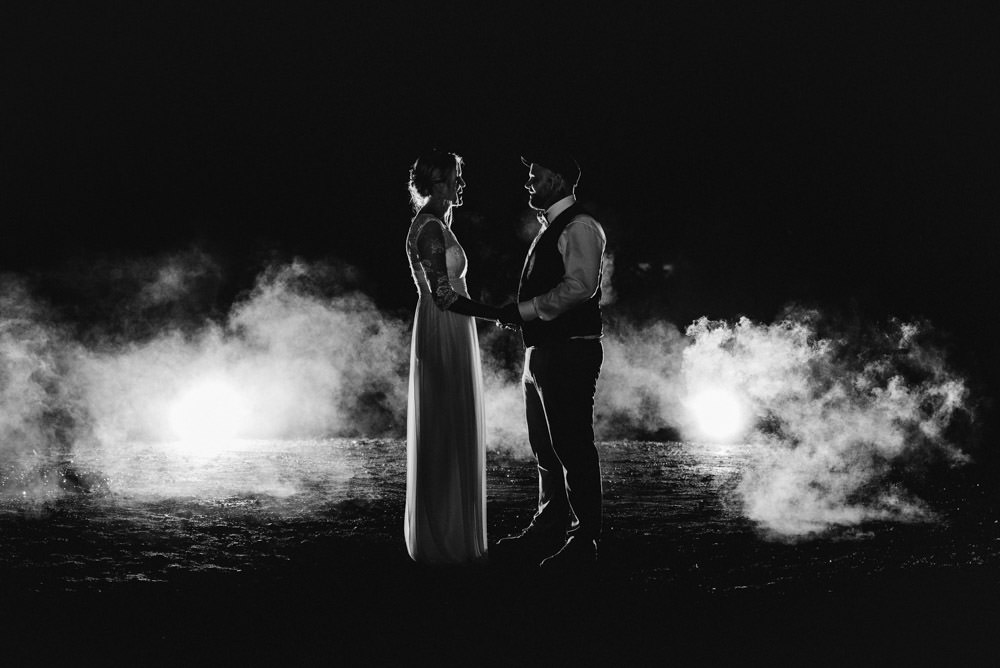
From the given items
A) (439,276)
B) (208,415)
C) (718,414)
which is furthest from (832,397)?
(208,415)

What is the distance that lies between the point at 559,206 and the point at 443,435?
1554 millimetres

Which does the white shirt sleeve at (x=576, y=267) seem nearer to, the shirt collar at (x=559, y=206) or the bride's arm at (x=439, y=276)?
the shirt collar at (x=559, y=206)

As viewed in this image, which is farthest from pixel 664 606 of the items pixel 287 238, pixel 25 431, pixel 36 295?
pixel 25 431

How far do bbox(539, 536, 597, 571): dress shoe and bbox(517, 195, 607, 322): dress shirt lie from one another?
1344 mm

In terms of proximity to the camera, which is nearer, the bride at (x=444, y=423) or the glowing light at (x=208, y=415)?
the bride at (x=444, y=423)

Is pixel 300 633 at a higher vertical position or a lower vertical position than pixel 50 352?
lower

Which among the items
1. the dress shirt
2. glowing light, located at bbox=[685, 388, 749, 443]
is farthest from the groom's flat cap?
glowing light, located at bbox=[685, 388, 749, 443]

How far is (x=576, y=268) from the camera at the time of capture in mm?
4594

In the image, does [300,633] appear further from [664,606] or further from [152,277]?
[152,277]

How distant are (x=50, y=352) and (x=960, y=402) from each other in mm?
12076

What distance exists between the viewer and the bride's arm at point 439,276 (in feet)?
15.5

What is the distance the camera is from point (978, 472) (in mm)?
8938

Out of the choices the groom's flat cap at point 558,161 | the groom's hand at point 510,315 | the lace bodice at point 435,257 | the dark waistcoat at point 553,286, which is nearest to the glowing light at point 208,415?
the lace bodice at point 435,257

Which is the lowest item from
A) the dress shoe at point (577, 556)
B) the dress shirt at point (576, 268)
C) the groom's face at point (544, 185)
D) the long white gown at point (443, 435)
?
the dress shoe at point (577, 556)
